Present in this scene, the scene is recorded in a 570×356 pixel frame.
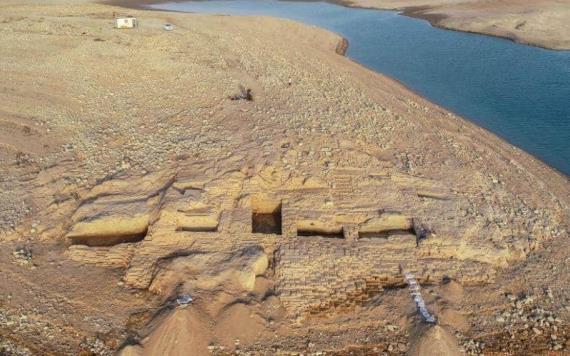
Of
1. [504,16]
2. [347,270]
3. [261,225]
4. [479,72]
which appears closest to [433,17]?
[504,16]

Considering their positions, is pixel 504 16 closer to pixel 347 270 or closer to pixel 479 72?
pixel 479 72

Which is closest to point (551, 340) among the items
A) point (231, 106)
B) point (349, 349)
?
point (349, 349)

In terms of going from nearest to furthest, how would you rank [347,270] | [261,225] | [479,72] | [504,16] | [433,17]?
[347,270] < [261,225] < [479,72] < [504,16] < [433,17]

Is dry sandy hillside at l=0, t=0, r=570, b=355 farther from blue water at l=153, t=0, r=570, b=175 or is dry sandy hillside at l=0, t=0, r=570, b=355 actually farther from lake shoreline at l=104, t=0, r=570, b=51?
lake shoreline at l=104, t=0, r=570, b=51

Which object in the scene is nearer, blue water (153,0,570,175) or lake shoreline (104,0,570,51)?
blue water (153,0,570,175)

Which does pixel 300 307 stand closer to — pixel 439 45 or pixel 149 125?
pixel 149 125

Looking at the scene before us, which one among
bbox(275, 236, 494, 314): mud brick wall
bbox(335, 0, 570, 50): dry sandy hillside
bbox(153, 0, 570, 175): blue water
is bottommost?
bbox(275, 236, 494, 314): mud brick wall

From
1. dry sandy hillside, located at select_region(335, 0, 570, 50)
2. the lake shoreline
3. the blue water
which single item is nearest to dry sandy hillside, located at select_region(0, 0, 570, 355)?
the blue water
